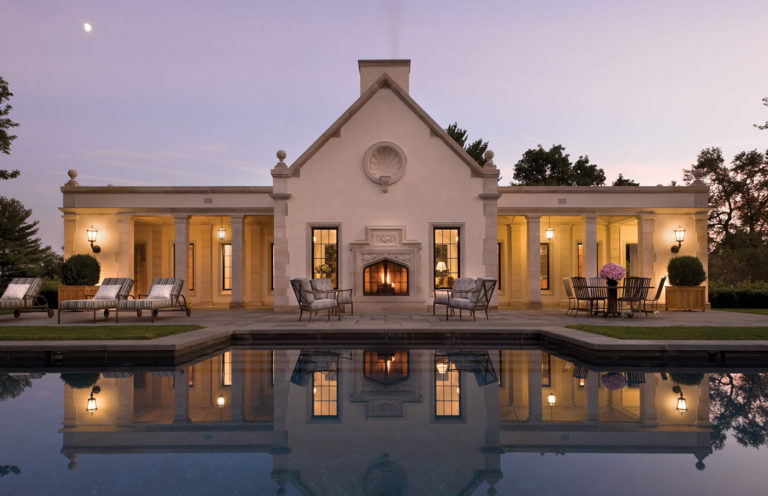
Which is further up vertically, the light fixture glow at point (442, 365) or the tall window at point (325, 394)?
the tall window at point (325, 394)

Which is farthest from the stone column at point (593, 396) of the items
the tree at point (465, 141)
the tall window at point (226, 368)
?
the tree at point (465, 141)

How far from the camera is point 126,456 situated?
292 cm

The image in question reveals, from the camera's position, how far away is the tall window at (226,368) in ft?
16.5

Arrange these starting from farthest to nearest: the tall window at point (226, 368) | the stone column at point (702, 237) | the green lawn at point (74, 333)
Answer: the stone column at point (702, 237) → the green lawn at point (74, 333) → the tall window at point (226, 368)

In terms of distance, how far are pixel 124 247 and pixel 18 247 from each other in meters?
21.3

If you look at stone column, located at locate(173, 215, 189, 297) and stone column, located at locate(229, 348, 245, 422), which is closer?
stone column, located at locate(229, 348, 245, 422)

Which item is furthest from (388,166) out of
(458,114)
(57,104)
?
(458,114)

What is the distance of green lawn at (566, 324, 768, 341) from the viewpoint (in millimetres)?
6992

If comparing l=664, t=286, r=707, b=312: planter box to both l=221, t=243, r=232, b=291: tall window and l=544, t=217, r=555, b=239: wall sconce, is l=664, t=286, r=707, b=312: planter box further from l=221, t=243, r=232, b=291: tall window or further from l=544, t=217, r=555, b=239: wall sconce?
l=221, t=243, r=232, b=291: tall window

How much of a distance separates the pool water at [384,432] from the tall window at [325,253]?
7284mm

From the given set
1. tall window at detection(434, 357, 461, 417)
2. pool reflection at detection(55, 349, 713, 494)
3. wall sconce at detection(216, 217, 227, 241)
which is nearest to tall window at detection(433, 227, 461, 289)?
tall window at detection(434, 357, 461, 417)

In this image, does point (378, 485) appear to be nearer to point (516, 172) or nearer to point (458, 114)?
point (516, 172)

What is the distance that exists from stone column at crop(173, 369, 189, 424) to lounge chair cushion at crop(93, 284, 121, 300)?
6.62 meters

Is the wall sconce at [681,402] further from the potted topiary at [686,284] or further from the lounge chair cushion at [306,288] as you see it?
the potted topiary at [686,284]
